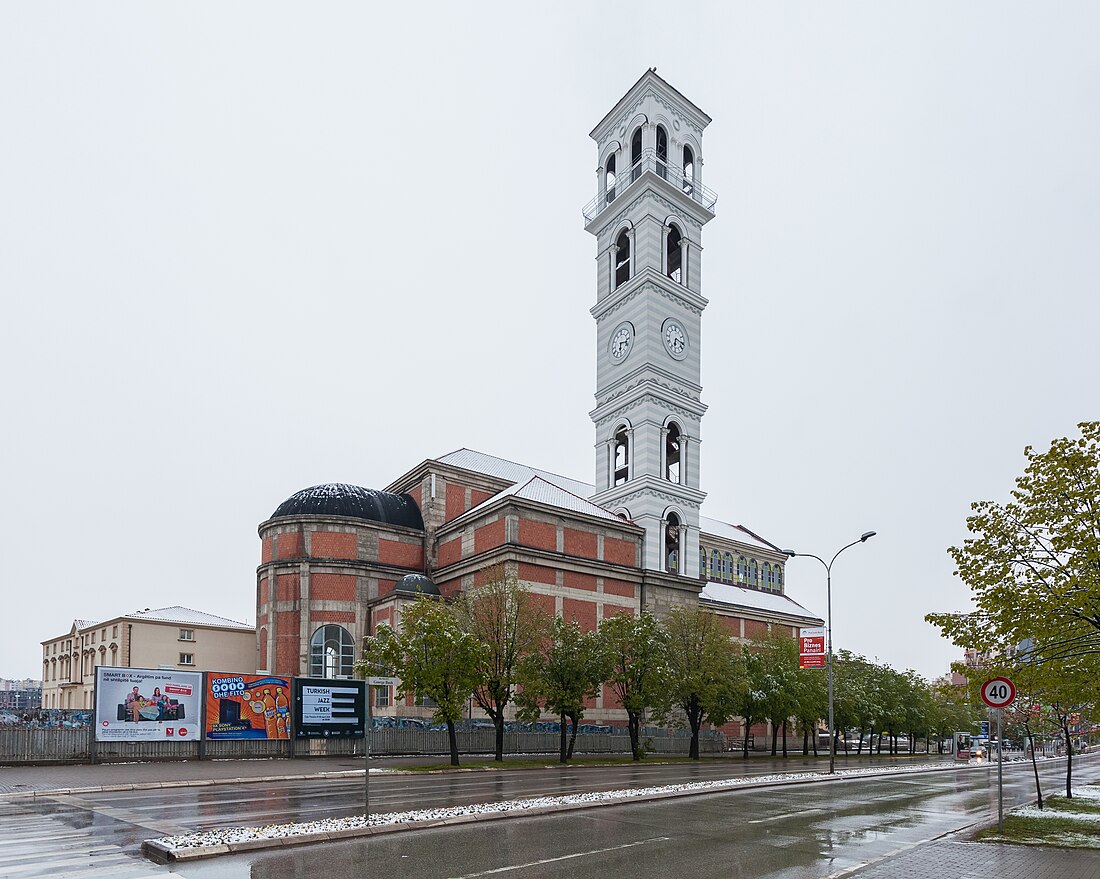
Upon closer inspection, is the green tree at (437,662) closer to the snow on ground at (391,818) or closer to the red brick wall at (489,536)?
the snow on ground at (391,818)

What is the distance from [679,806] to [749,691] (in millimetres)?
31413

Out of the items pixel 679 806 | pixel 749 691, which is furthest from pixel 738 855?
pixel 749 691

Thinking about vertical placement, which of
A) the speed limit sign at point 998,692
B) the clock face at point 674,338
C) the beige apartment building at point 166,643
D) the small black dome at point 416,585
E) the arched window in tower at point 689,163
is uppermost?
the arched window in tower at point 689,163

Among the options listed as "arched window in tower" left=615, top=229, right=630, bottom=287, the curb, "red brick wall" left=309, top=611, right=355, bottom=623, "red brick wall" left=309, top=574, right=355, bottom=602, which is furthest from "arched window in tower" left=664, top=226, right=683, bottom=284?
the curb

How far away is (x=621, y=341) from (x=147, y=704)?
46.8 meters

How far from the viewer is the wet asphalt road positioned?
13.0 metres

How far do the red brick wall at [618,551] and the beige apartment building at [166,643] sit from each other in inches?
1254

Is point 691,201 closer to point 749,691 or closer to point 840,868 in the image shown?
point 749,691

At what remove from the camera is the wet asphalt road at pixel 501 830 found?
13.0 metres

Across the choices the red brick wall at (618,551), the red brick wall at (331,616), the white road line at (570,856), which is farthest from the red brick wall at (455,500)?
the white road line at (570,856)

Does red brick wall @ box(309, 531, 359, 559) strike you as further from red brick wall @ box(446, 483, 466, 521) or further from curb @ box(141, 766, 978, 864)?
curb @ box(141, 766, 978, 864)

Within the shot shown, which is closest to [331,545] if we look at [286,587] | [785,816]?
[286,587]

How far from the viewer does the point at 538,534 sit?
56094mm

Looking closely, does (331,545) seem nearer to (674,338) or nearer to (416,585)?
(416,585)
